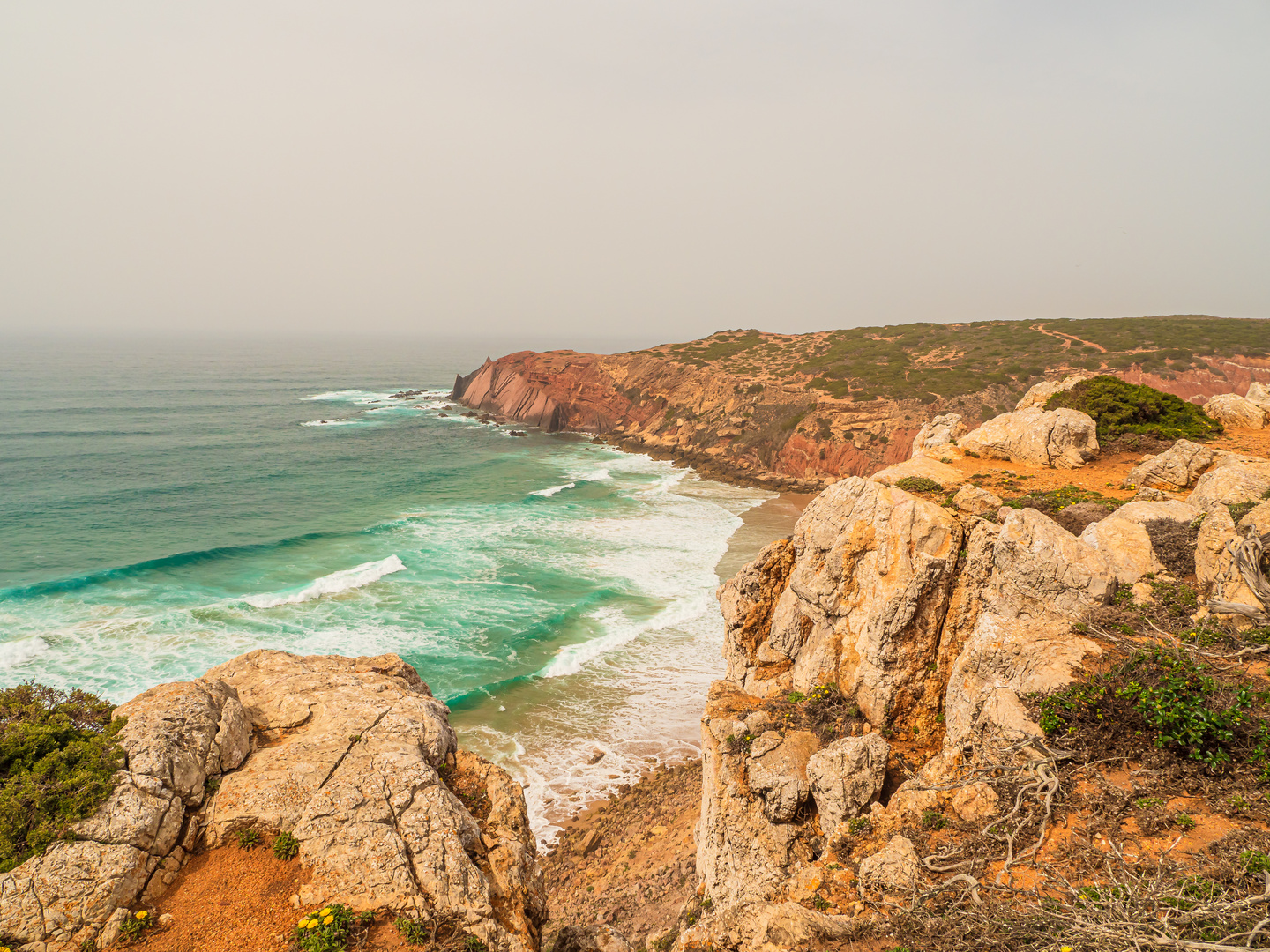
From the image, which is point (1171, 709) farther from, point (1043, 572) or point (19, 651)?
point (19, 651)

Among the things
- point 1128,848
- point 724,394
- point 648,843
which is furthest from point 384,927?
point 724,394

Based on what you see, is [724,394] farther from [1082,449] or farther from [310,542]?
[1082,449]

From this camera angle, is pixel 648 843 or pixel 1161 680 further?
pixel 648 843

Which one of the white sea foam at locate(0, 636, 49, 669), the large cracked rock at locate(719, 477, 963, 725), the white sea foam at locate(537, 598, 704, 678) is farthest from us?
the white sea foam at locate(537, 598, 704, 678)

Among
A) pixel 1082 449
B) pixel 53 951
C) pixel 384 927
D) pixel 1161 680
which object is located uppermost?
pixel 1082 449

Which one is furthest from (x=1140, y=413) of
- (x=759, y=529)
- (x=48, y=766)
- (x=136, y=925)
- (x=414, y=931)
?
(x=48, y=766)

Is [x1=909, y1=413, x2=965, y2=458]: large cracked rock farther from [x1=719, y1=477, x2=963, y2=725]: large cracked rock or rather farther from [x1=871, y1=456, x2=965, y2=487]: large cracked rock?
[x1=719, y1=477, x2=963, y2=725]: large cracked rock

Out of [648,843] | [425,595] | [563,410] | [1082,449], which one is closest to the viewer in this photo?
[648,843]

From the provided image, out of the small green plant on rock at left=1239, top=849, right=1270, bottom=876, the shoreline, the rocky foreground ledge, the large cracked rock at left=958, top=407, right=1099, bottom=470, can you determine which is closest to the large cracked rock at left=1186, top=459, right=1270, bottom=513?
the large cracked rock at left=958, top=407, right=1099, bottom=470
